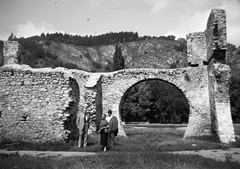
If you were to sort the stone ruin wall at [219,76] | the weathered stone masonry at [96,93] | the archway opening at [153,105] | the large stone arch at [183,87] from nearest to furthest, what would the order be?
the weathered stone masonry at [96,93] < the stone ruin wall at [219,76] < the large stone arch at [183,87] < the archway opening at [153,105]

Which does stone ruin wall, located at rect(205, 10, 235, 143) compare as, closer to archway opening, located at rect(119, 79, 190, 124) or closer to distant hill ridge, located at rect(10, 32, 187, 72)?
archway opening, located at rect(119, 79, 190, 124)

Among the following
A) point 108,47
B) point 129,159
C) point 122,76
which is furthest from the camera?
point 108,47

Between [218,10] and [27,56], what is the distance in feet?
193

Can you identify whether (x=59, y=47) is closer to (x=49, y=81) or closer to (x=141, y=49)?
(x=141, y=49)

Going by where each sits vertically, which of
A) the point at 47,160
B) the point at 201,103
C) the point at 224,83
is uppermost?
the point at 224,83

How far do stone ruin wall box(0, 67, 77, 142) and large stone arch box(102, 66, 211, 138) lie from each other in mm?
3525

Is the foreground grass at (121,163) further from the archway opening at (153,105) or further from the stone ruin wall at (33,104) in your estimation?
the archway opening at (153,105)

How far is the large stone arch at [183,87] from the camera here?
39.1 ft

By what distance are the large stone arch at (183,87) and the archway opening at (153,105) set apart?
22.0 meters

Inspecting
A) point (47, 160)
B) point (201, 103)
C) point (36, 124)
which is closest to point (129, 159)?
point (47, 160)

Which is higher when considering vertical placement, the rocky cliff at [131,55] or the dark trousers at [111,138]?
the rocky cliff at [131,55]

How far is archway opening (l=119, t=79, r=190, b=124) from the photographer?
118 feet

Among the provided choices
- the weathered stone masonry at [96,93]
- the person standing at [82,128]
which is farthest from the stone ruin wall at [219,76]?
the person standing at [82,128]

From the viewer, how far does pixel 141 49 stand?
3558 inches
